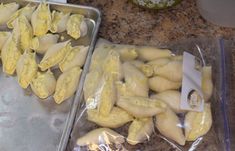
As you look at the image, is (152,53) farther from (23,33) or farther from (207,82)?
(23,33)

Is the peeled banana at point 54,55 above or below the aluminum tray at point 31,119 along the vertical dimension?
above

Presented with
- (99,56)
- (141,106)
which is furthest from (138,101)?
(99,56)

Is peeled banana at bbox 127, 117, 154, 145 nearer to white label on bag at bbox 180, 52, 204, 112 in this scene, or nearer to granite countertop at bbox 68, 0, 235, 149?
white label on bag at bbox 180, 52, 204, 112

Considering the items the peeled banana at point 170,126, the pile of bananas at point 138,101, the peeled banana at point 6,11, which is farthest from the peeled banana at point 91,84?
the peeled banana at point 6,11

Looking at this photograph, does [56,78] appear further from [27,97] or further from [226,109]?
[226,109]

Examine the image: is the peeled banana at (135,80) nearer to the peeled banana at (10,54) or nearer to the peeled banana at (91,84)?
the peeled banana at (91,84)

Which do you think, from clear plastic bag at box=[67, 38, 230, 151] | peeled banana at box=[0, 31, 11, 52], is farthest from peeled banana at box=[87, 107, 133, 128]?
peeled banana at box=[0, 31, 11, 52]
